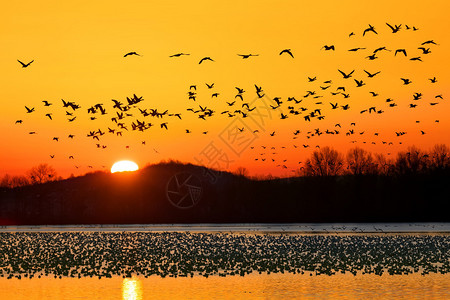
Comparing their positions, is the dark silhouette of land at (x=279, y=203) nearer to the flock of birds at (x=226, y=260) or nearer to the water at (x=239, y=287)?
the flock of birds at (x=226, y=260)

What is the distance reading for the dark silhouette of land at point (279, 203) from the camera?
133m

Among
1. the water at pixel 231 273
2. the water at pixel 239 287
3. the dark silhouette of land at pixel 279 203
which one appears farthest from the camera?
the dark silhouette of land at pixel 279 203

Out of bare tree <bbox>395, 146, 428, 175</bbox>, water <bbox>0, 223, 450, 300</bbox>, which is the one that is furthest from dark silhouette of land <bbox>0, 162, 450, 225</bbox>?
water <bbox>0, 223, 450, 300</bbox>

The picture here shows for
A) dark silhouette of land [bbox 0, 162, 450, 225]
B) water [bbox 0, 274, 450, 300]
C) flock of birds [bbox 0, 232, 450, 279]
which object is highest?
dark silhouette of land [bbox 0, 162, 450, 225]

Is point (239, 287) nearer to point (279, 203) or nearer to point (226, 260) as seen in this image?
point (226, 260)

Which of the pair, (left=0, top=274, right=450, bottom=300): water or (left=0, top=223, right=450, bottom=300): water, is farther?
(left=0, top=223, right=450, bottom=300): water

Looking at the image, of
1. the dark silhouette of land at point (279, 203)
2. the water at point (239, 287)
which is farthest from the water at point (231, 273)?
the dark silhouette of land at point (279, 203)

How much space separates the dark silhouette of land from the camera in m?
133

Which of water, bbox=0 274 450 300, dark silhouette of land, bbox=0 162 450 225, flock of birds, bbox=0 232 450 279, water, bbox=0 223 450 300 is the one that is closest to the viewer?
water, bbox=0 274 450 300

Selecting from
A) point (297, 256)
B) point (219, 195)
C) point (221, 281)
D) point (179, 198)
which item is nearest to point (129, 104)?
point (221, 281)

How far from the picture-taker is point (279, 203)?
154250 millimetres

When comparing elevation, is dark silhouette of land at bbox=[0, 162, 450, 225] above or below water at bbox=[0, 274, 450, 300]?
above

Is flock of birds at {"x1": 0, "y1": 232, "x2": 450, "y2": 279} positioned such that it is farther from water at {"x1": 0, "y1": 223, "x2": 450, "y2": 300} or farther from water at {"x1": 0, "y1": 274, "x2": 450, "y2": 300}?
water at {"x1": 0, "y1": 274, "x2": 450, "y2": 300}

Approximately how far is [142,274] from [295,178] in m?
122
